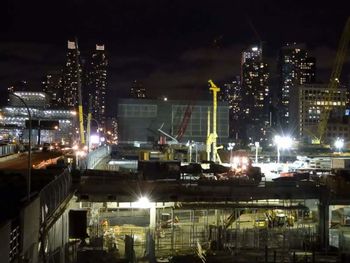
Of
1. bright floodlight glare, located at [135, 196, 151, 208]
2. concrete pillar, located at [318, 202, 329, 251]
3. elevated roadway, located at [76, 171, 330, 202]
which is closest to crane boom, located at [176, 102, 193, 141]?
elevated roadway, located at [76, 171, 330, 202]

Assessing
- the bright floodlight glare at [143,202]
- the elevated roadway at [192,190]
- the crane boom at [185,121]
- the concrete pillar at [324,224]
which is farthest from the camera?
the crane boom at [185,121]

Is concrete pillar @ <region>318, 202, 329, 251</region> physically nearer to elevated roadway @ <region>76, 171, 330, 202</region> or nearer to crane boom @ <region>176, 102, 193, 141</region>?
elevated roadway @ <region>76, 171, 330, 202</region>

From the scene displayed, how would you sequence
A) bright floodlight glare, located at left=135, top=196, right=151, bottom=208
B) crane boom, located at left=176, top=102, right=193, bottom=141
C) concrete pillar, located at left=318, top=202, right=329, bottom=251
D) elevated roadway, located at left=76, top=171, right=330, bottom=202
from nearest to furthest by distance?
elevated roadway, located at left=76, top=171, right=330, bottom=202 < bright floodlight glare, located at left=135, top=196, right=151, bottom=208 < concrete pillar, located at left=318, top=202, right=329, bottom=251 < crane boom, located at left=176, top=102, right=193, bottom=141

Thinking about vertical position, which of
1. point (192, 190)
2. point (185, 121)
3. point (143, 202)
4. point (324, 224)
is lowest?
point (324, 224)

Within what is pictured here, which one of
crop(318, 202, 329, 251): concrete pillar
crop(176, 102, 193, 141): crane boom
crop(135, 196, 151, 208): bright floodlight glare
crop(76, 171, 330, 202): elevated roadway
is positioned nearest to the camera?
crop(76, 171, 330, 202): elevated roadway

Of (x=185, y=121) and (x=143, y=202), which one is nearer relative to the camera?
(x=143, y=202)

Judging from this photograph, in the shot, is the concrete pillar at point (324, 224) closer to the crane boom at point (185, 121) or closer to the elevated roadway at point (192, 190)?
the elevated roadway at point (192, 190)

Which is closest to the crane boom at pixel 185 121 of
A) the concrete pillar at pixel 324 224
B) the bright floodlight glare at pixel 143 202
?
the concrete pillar at pixel 324 224

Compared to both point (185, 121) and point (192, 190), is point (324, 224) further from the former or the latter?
point (185, 121)

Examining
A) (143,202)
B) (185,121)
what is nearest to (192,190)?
(143,202)

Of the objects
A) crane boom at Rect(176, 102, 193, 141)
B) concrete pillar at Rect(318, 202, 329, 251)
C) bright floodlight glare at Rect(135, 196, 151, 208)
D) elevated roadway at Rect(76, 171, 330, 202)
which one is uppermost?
crane boom at Rect(176, 102, 193, 141)

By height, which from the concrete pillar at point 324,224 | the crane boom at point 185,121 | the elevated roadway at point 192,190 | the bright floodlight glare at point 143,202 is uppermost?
the crane boom at point 185,121

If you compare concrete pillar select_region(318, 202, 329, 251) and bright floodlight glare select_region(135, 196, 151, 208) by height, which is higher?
bright floodlight glare select_region(135, 196, 151, 208)

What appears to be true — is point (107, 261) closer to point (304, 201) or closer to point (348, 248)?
point (348, 248)
